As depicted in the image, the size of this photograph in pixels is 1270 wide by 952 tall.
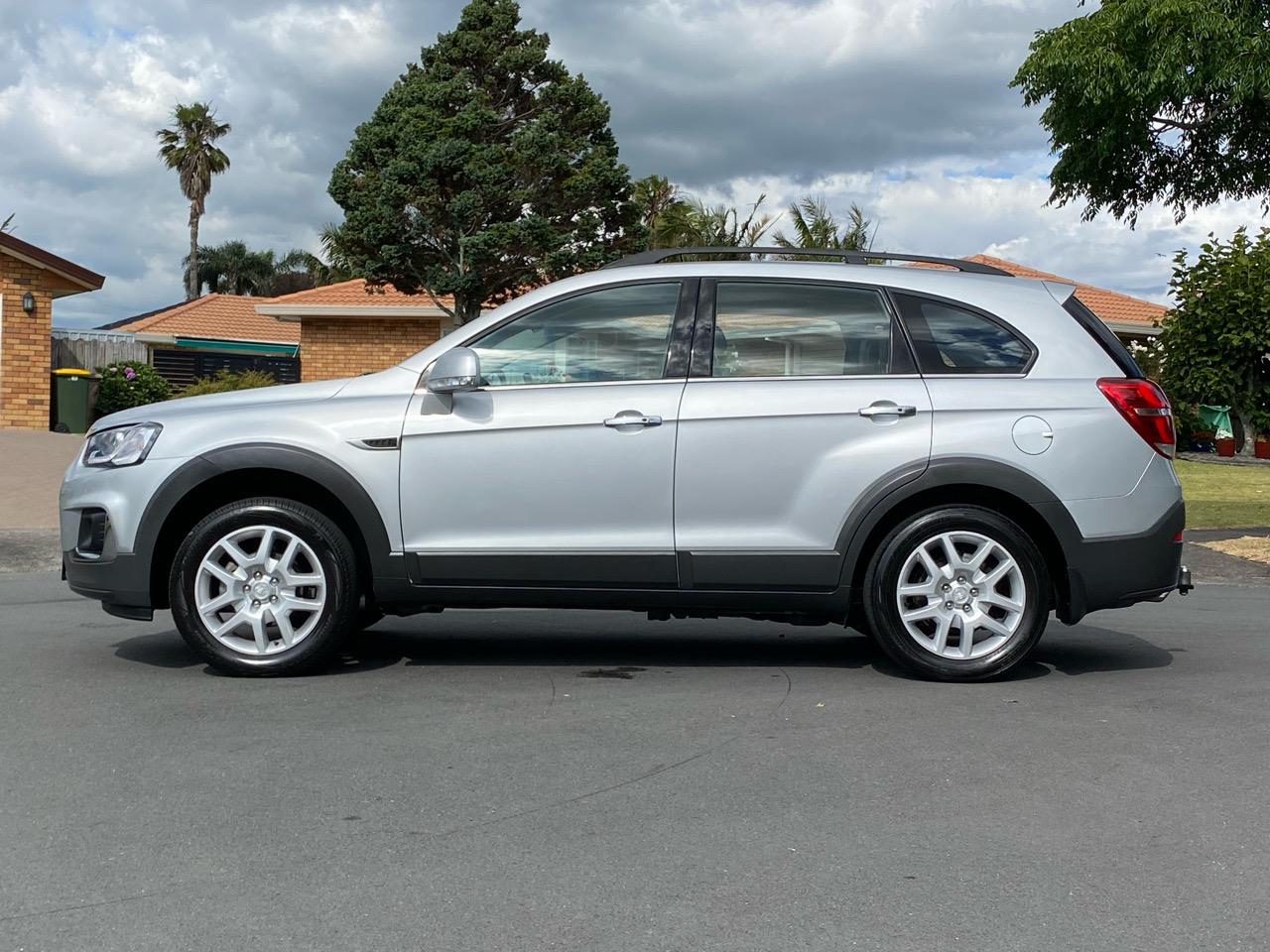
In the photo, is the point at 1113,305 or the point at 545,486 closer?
the point at 545,486

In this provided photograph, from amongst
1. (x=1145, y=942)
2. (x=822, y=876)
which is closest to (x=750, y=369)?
(x=822, y=876)

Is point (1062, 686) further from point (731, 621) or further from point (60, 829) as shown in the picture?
point (60, 829)

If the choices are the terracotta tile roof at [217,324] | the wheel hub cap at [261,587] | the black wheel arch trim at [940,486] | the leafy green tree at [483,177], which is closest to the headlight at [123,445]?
the wheel hub cap at [261,587]

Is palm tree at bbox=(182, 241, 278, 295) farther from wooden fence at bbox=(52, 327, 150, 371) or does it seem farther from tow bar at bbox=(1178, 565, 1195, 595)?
tow bar at bbox=(1178, 565, 1195, 595)

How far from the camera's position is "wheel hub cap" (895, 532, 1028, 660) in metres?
5.88

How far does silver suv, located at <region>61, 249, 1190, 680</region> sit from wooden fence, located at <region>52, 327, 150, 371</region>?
19.9 metres

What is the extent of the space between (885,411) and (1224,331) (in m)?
22.2

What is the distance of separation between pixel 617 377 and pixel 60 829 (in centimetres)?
293

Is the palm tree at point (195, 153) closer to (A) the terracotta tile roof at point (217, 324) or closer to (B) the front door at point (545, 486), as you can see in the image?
(A) the terracotta tile roof at point (217, 324)

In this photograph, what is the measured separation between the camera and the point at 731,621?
781 centimetres

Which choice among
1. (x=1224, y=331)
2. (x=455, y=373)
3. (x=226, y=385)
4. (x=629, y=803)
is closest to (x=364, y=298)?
(x=226, y=385)

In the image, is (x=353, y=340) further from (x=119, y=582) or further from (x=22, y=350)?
A: (x=119, y=582)

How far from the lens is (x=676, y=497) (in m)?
5.85

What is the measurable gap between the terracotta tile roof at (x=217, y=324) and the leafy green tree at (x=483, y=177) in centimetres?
1231
